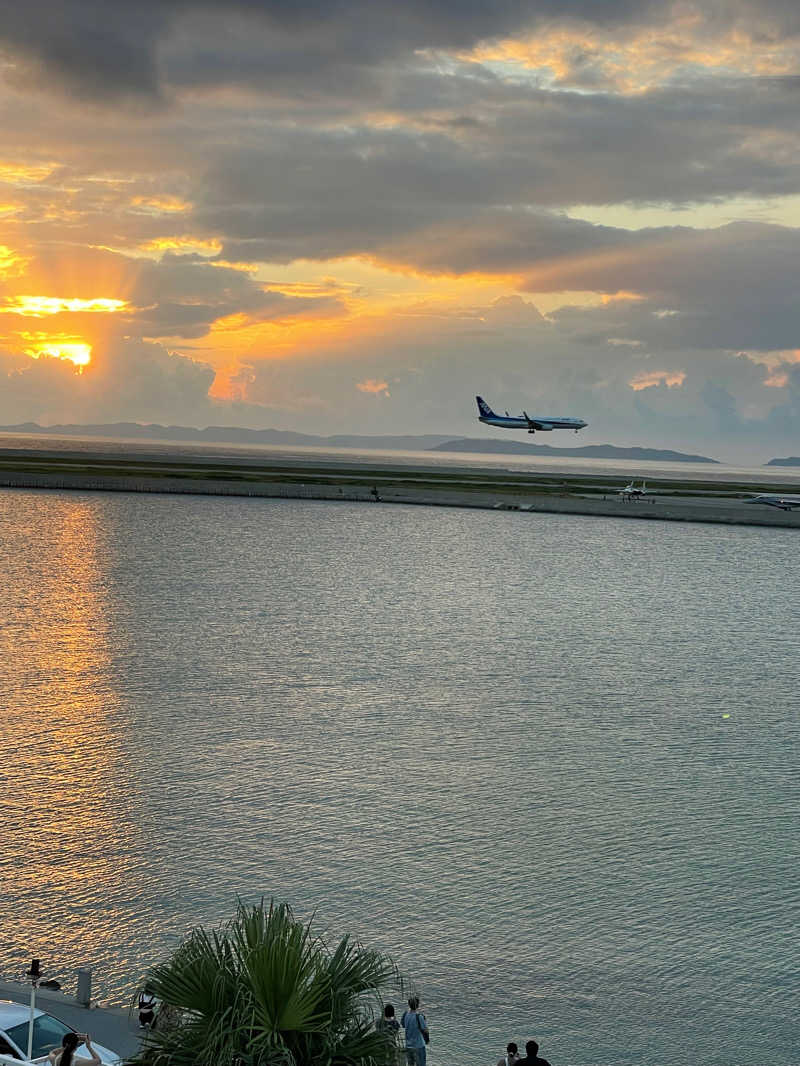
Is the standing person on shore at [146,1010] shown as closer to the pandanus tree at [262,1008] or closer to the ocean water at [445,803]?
the ocean water at [445,803]

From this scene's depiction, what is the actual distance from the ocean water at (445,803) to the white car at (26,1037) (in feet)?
15.6

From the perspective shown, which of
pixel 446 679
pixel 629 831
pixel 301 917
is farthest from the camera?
pixel 446 679

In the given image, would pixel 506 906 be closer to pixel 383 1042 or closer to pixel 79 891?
pixel 79 891

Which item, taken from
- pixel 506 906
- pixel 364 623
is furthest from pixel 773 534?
pixel 506 906

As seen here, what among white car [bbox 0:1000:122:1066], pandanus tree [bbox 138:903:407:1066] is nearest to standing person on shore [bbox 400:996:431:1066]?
white car [bbox 0:1000:122:1066]

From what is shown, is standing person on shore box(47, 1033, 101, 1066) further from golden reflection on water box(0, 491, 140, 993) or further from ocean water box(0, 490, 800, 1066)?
golden reflection on water box(0, 491, 140, 993)

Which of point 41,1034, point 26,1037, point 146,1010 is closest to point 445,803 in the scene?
point 146,1010

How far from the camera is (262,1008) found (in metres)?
11.6

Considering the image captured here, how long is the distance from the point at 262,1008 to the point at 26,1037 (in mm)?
7749

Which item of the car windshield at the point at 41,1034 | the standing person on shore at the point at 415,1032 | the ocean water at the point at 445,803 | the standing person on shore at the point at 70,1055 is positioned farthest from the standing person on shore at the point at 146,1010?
the standing person on shore at the point at 415,1032

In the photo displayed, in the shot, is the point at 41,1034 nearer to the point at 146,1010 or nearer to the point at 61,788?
the point at 146,1010

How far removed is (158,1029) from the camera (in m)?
12.1

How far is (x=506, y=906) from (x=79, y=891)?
35.1 feet

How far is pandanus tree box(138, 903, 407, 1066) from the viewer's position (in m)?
11.5
